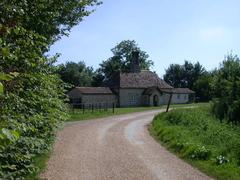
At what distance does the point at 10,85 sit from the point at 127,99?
63971mm

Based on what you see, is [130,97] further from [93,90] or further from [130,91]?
[93,90]

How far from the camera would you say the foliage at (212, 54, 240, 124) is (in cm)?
2972

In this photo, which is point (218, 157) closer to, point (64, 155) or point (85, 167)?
point (85, 167)

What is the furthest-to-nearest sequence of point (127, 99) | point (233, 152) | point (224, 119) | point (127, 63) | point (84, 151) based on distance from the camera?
1. point (127, 63)
2. point (127, 99)
3. point (224, 119)
4. point (84, 151)
5. point (233, 152)

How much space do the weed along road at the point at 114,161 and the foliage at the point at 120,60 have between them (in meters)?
77.5

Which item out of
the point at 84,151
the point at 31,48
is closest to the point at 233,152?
the point at 84,151

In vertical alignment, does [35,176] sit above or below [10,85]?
below

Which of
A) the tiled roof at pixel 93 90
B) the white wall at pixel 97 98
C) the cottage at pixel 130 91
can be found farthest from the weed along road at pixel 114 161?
the cottage at pixel 130 91

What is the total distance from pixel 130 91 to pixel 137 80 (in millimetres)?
3675

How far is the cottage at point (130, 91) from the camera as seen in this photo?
2616 inches

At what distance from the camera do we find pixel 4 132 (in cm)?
318

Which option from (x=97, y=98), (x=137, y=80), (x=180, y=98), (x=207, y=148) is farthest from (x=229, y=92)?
(x=180, y=98)

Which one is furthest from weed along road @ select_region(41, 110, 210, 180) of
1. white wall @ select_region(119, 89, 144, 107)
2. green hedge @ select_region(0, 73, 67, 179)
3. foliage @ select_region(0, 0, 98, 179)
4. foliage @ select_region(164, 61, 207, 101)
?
foliage @ select_region(164, 61, 207, 101)

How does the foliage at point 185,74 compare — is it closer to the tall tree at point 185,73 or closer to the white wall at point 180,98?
the tall tree at point 185,73
